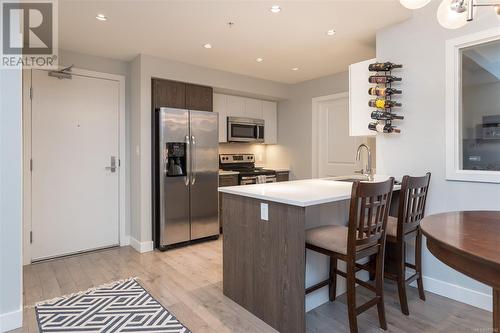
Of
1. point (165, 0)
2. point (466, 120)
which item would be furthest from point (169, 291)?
point (466, 120)

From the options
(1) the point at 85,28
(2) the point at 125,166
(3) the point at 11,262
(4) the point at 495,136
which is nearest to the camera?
(3) the point at 11,262

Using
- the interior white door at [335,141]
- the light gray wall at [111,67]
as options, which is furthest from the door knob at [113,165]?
the interior white door at [335,141]

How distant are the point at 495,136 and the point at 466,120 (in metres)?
0.23

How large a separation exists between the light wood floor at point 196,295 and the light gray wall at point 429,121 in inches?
16.6

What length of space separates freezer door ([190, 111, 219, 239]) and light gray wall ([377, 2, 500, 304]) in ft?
7.37

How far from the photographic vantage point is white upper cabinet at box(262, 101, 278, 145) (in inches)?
209

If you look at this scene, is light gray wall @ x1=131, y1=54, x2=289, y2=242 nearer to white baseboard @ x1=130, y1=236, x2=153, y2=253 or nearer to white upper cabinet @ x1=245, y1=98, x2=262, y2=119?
white baseboard @ x1=130, y1=236, x2=153, y2=253

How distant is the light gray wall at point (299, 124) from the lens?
15.5 feet

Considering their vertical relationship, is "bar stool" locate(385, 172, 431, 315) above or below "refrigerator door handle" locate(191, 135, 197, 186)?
below

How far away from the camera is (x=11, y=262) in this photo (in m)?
1.99

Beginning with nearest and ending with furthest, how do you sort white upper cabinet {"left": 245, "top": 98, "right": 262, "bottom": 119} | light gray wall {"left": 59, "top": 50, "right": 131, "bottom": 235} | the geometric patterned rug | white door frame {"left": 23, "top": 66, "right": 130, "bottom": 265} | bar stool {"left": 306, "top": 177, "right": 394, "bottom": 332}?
bar stool {"left": 306, "top": 177, "right": 394, "bottom": 332}, the geometric patterned rug, white door frame {"left": 23, "top": 66, "right": 130, "bottom": 265}, light gray wall {"left": 59, "top": 50, "right": 131, "bottom": 235}, white upper cabinet {"left": 245, "top": 98, "right": 262, "bottom": 119}

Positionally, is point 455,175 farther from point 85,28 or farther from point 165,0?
point 85,28

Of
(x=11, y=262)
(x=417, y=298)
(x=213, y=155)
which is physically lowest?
(x=417, y=298)

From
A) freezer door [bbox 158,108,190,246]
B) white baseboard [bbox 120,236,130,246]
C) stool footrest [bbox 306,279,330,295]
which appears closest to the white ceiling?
freezer door [bbox 158,108,190,246]
